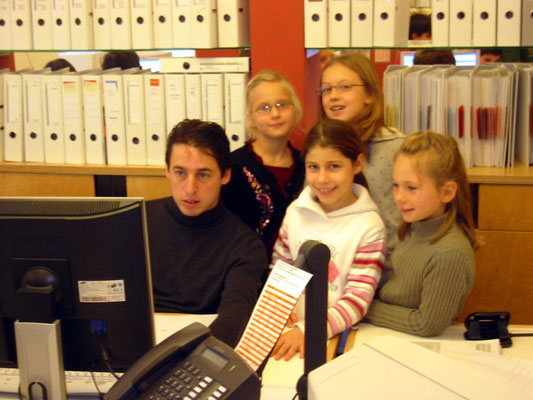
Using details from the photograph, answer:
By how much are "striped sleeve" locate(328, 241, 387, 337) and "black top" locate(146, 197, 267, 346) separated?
0.79 feet

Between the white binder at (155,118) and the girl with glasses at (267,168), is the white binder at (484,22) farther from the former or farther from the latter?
the white binder at (155,118)

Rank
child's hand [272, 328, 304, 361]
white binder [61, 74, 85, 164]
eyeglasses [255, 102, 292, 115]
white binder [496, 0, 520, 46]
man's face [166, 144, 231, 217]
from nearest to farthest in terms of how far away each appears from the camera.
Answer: child's hand [272, 328, 304, 361]
man's face [166, 144, 231, 217]
eyeglasses [255, 102, 292, 115]
white binder [496, 0, 520, 46]
white binder [61, 74, 85, 164]

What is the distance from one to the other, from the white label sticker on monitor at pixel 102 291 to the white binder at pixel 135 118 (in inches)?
64.4

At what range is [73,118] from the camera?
2969 millimetres

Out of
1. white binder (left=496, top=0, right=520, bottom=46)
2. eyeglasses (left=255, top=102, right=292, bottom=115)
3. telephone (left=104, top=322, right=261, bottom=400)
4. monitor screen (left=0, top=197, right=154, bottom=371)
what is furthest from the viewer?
white binder (left=496, top=0, right=520, bottom=46)

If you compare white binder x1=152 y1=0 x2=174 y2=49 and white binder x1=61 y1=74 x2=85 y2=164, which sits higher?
white binder x1=152 y1=0 x2=174 y2=49

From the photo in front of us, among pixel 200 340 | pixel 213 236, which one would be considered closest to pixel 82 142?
pixel 213 236

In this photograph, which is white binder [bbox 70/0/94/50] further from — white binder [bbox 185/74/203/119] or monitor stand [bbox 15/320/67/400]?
monitor stand [bbox 15/320/67/400]

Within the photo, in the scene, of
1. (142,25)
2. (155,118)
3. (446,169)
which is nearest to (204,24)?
(142,25)

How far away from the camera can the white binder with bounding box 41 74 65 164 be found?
2.96 metres

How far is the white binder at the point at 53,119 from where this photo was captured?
296 centimetres

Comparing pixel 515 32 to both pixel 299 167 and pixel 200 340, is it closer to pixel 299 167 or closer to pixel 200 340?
pixel 299 167

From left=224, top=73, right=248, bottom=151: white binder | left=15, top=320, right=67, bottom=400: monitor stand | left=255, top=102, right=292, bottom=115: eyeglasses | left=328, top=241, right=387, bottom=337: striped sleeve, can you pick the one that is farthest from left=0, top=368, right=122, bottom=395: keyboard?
left=224, top=73, right=248, bottom=151: white binder

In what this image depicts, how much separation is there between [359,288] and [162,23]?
4.94 feet
